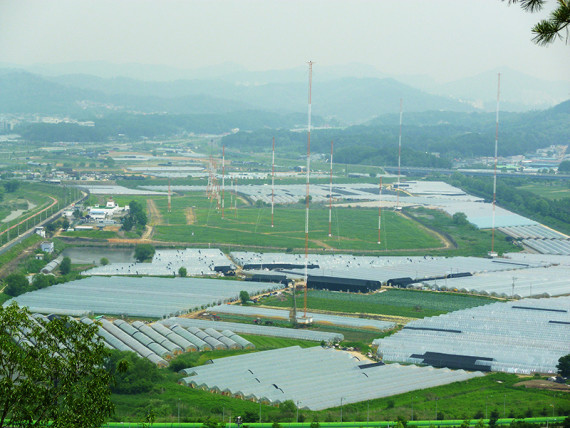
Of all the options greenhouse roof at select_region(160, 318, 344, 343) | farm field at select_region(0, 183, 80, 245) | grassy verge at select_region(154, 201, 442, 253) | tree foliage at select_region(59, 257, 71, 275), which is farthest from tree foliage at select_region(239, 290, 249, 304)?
farm field at select_region(0, 183, 80, 245)

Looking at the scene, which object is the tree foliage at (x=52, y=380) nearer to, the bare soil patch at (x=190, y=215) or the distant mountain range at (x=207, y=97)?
the bare soil patch at (x=190, y=215)

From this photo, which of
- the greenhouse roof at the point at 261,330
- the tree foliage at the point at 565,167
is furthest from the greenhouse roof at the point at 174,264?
the tree foliage at the point at 565,167

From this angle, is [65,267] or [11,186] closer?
[65,267]

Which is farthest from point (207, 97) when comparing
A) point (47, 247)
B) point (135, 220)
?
point (47, 247)

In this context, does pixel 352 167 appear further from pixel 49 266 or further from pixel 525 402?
pixel 525 402

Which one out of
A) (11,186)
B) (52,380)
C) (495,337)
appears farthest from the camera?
(11,186)

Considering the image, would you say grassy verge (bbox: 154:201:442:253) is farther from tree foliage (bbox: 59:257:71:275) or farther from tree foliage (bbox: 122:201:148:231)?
tree foliage (bbox: 59:257:71:275)

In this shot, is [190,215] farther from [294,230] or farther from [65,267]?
[65,267]
